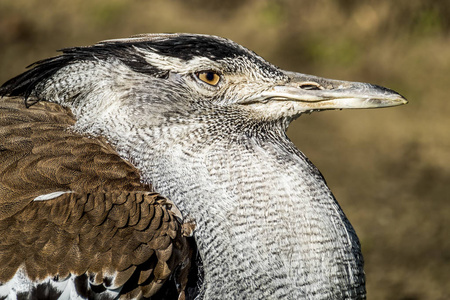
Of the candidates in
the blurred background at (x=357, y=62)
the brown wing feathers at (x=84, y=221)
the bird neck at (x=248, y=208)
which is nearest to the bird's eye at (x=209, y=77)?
the bird neck at (x=248, y=208)

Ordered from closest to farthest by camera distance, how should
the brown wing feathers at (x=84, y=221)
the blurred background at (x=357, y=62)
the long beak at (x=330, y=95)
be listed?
the brown wing feathers at (x=84, y=221)
the long beak at (x=330, y=95)
the blurred background at (x=357, y=62)

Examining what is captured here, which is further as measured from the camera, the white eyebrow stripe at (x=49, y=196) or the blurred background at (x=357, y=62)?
the blurred background at (x=357, y=62)

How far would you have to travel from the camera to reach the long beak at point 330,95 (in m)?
3.28

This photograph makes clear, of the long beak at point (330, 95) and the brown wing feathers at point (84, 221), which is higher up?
the long beak at point (330, 95)

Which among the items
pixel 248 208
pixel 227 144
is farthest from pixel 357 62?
pixel 248 208

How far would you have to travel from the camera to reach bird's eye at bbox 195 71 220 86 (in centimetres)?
336

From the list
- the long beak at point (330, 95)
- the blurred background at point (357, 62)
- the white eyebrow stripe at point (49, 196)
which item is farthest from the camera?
the blurred background at point (357, 62)

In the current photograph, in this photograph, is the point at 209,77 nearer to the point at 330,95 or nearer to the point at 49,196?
the point at 330,95

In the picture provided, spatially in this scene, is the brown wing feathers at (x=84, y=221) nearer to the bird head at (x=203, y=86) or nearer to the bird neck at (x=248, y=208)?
the bird neck at (x=248, y=208)

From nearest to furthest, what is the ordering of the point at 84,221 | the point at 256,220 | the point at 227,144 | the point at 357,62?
the point at 84,221, the point at 256,220, the point at 227,144, the point at 357,62

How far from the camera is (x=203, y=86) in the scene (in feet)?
11.0

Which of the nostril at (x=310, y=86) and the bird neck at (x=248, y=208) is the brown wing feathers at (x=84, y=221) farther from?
the nostril at (x=310, y=86)

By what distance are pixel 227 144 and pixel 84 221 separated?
834 millimetres

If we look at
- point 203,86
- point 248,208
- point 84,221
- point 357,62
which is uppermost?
point 357,62
